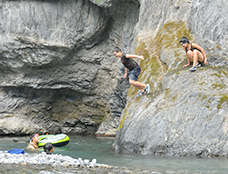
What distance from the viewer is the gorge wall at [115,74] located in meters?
9.03

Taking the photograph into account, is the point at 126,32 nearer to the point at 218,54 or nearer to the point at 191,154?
the point at 218,54

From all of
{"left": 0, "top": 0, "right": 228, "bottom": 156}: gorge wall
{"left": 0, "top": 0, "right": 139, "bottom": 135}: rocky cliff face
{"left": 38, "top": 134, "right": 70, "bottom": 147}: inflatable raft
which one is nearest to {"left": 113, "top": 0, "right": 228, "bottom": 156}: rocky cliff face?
{"left": 0, "top": 0, "right": 228, "bottom": 156}: gorge wall

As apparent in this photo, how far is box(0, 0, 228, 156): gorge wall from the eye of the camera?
9031 millimetres

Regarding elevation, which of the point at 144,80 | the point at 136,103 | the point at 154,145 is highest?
the point at 144,80

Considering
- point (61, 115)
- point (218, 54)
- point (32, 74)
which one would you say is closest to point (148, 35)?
point (218, 54)

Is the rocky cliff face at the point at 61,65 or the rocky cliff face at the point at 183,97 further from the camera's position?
the rocky cliff face at the point at 61,65

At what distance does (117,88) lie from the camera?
72.9 ft

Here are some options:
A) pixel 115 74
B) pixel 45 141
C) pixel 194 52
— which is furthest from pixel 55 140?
pixel 115 74

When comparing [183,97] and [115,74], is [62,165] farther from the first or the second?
[115,74]

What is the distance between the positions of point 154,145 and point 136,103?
2474mm

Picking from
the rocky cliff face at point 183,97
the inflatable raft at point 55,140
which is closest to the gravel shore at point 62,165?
the rocky cliff face at point 183,97

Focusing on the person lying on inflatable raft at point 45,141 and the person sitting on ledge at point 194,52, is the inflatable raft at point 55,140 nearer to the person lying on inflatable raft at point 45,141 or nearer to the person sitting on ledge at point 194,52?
the person lying on inflatable raft at point 45,141

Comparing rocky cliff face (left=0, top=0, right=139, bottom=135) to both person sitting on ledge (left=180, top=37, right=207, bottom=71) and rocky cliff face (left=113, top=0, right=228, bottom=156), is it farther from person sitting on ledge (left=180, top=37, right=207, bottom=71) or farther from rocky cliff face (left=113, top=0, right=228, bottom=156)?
person sitting on ledge (left=180, top=37, right=207, bottom=71)

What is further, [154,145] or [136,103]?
[136,103]
